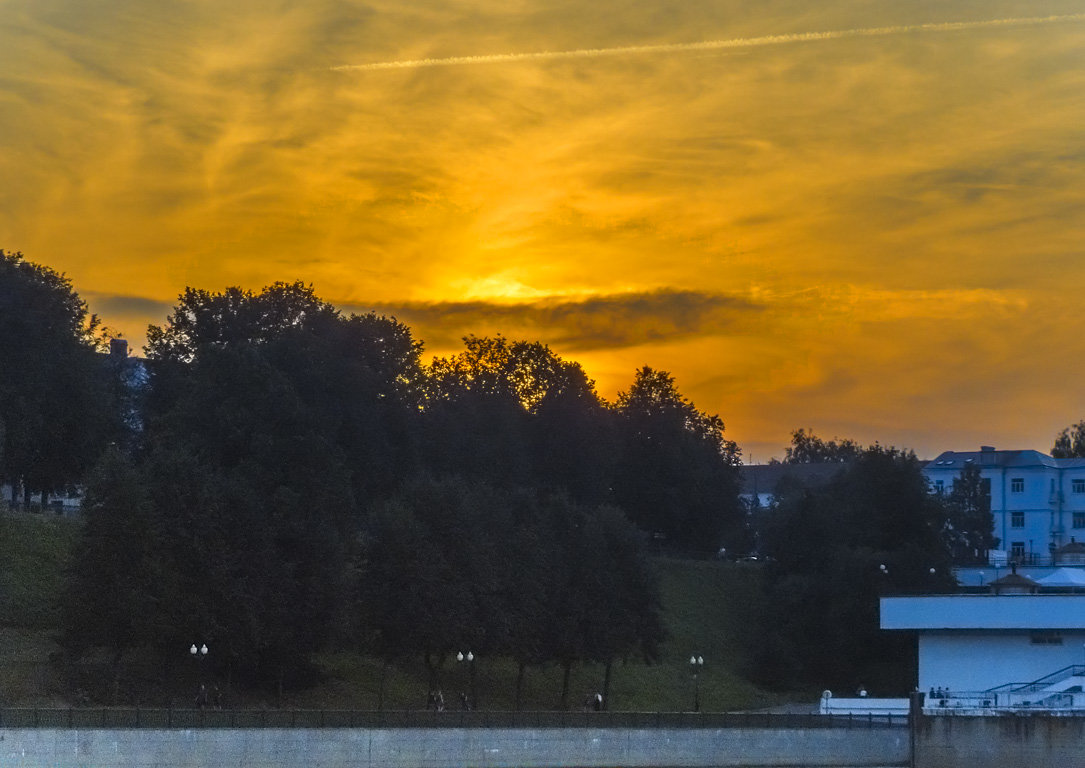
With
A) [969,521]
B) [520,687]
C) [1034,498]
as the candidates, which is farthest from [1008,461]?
[520,687]

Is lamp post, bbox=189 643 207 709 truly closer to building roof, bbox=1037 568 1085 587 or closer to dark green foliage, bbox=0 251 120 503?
dark green foliage, bbox=0 251 120 503

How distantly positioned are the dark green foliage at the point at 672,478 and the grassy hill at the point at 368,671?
37.5ft

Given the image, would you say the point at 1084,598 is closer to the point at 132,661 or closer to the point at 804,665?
the point at 804,665

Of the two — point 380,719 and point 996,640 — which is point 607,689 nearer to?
point 996,640

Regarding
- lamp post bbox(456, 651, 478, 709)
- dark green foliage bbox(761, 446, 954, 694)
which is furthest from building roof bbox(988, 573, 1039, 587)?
lamp post bbox(456, 651, 478, 709)

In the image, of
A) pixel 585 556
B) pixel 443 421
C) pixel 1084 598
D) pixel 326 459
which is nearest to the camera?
pixel 1084 598

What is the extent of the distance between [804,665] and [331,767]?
5144 centimetres

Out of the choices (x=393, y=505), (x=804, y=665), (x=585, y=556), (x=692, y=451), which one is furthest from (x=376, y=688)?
(x=692, y=451)

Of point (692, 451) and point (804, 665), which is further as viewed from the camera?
point (692, 451)

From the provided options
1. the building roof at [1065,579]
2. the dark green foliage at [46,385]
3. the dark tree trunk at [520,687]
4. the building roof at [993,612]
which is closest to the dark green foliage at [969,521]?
the building roof at [1065,579]

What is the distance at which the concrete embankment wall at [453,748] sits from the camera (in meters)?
47.8

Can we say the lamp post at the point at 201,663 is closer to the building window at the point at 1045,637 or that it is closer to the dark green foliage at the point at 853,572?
the building window at the point at 1045,637

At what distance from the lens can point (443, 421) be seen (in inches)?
4190

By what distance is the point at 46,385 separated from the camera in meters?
82.6
